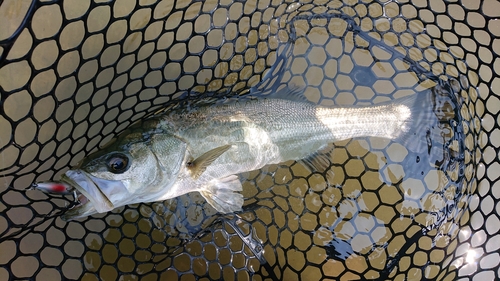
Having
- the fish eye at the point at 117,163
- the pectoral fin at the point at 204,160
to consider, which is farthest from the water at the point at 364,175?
the fish eye at the point at 117,163

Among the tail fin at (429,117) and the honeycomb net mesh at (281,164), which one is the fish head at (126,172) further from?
the tail fin at (429,117)

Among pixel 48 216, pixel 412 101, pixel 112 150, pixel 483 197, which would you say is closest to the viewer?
pixel 112 150

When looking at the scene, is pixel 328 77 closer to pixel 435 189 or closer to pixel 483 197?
pixel 435 189

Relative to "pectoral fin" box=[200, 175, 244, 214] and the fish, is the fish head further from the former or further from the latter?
"pectoral fin" box=[200, 175, 244, 214]

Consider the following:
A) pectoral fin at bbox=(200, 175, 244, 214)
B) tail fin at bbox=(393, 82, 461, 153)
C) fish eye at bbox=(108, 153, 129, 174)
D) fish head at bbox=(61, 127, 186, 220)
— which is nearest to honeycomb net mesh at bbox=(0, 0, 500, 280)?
tail fin at bbox=(393, 82, 461, 153)

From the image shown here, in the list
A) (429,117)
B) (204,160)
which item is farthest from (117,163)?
(429,117)

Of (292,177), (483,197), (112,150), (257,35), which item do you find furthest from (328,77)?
(112,150)

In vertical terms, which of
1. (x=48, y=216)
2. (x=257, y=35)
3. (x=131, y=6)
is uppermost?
(x=131, y=6)

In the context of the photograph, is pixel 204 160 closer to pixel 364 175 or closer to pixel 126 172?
pixel 126 172
